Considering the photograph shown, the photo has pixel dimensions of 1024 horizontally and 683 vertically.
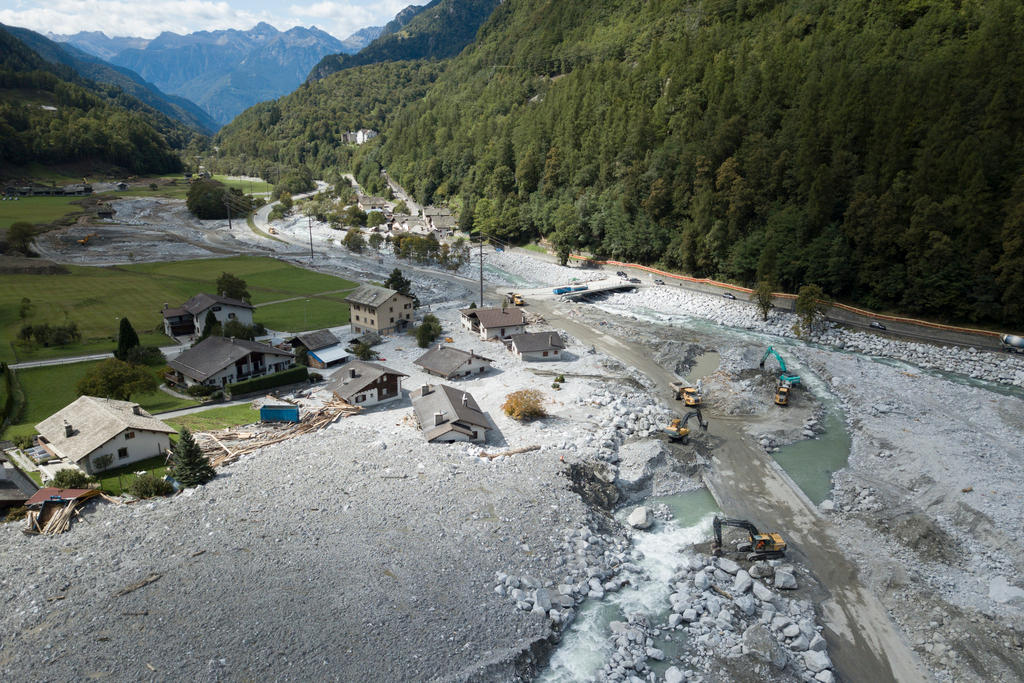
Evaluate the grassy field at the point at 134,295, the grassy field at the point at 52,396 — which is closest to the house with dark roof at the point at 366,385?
the grassy field at the point at 52,396

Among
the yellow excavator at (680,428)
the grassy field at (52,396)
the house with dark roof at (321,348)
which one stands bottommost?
the grassy field at (52,396)

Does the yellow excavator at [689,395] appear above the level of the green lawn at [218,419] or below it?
above

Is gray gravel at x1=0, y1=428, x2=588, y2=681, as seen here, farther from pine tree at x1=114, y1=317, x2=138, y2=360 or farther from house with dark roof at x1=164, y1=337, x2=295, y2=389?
pine tree at x1=114, y1=317, x2=138, y2=360

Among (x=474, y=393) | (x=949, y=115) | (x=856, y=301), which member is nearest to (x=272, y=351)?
(x=474, y=393)

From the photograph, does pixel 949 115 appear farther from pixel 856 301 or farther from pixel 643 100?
pixel 643 100

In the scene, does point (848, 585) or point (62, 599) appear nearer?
point (62, 599)

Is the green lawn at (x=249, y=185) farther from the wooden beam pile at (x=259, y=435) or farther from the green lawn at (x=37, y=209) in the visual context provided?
the wooden beam pile at (x=259, y=435)

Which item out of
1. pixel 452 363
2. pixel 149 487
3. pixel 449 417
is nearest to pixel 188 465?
pixel 149 487

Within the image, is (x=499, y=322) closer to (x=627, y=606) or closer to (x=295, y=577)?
(x=627, y=606)
